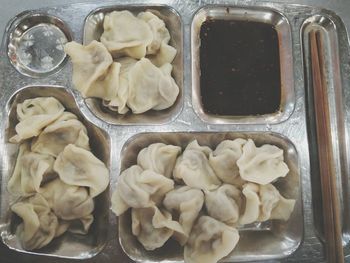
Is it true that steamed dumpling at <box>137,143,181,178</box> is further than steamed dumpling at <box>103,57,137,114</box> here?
No

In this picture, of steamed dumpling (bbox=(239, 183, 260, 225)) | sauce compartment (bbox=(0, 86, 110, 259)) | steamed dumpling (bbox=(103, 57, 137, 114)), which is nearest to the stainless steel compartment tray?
sauce compartment (bbox=(0, 86, 110, 259))

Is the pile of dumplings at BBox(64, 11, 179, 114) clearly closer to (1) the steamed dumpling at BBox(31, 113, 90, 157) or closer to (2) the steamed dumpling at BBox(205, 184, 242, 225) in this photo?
(1) the steamed dumpling at BBox(31, 113, 90, 157)

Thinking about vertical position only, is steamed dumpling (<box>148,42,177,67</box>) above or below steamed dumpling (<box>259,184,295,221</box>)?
above

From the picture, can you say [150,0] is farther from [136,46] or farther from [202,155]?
[202,155]

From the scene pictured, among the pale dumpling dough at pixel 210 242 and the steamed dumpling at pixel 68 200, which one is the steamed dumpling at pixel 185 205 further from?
the steamed dumpling at pixel 68 200

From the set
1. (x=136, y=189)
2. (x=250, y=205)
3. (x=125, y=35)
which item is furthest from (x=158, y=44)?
(x=250, y=205)

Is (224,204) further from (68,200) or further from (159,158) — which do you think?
(68,200)

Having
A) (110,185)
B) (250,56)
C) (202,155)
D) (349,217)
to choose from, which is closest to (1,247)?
(110,185)
